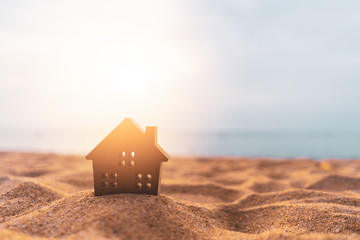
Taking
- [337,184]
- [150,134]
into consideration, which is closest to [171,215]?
[150,134]

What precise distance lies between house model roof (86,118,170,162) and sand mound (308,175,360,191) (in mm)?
5648

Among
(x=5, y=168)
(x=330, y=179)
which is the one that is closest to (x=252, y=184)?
(x=330, y=179)

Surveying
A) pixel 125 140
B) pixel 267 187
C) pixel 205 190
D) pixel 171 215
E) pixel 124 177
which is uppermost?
pixel 125 140

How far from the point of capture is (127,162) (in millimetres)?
3951

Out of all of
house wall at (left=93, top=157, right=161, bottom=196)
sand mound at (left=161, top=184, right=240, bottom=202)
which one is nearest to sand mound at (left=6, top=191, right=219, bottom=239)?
house wall at (left=93, top=157, right=161, bottom=196)

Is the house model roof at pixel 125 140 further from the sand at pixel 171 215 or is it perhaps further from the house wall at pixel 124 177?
the sand at pixel 171 215

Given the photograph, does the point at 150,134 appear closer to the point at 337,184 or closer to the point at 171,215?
the point at 171,215

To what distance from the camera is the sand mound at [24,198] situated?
4340 mm

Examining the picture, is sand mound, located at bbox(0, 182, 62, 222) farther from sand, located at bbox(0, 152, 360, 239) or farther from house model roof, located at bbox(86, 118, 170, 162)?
house model roof, located at bbox(86, 118, 170, 162)

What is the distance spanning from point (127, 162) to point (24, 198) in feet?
8.56

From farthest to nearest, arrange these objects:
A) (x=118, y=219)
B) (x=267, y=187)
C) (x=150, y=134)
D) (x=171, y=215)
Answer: (x=267, y=187), (x=150, y=134), (x=171, y=215), (x=118, y=219)

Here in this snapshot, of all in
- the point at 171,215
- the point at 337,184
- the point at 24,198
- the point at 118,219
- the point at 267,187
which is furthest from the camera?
the point at 267,187

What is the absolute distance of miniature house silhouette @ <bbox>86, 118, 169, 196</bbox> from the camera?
12.8 ft

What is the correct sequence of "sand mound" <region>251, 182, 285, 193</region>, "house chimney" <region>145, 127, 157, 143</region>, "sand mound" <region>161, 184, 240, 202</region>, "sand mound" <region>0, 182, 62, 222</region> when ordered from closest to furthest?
"house chimney" <region>145, 127, 157, 143</region>
"sand mound" <region>0, 182, 62, 222</region>
"sand mound" <region>161, 184, 240, 202</region>
"sand mound" <region>251, 182, 285, 193</region>
